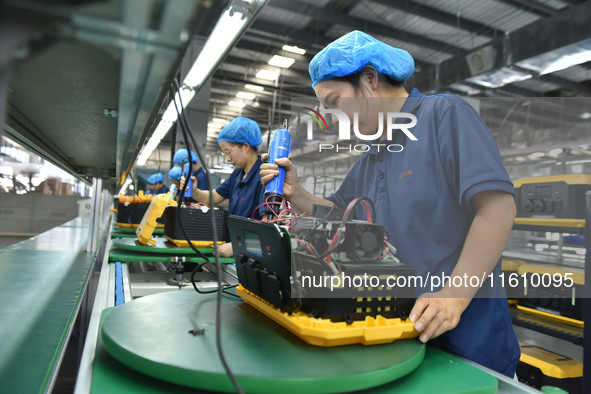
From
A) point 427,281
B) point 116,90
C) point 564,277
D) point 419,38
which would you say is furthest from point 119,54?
point 419,38

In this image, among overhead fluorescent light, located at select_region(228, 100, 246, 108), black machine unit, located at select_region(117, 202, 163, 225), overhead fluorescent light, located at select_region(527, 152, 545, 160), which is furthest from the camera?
overhead fluorescent light, located at select_region(228, 100, 246, 108)

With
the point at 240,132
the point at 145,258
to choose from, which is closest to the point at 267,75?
the point at 240,132

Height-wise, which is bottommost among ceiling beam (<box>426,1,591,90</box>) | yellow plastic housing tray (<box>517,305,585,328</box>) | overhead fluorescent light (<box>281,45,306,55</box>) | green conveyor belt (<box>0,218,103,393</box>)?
yellow plastic housing tray (<box>517,305,585,328</box>)

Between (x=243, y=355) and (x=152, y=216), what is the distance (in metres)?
1.58

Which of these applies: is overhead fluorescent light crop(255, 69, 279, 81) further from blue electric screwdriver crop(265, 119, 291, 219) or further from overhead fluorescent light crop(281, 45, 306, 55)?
blue electric screwdriver crop(265, 119, 291, 219)

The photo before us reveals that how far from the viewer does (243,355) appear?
50cm

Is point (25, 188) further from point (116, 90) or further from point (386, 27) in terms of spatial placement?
point (386, 27)

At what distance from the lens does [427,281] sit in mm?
919

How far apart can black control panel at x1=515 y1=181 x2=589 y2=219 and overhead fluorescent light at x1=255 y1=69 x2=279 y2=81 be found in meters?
5.71

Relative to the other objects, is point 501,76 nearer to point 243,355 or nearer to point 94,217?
point 94,217

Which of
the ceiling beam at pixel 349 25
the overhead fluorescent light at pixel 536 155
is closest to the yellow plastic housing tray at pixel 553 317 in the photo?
the ceiling beam at pixel 349 25

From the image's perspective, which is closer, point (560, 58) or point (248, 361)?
point (248, 361)

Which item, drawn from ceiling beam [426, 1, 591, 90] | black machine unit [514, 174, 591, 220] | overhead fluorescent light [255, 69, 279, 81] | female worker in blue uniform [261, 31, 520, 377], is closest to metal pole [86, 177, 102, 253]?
female worker in blue uniform [261, 31, 520, 377]

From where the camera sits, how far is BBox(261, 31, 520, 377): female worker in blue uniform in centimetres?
74
